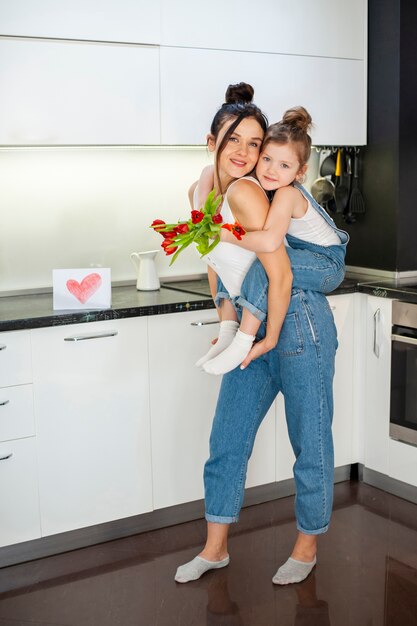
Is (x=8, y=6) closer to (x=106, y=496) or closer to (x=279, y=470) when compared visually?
(x=106, y=496)

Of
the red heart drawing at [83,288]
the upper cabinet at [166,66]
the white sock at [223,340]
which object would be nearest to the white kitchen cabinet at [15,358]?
the red heart drawing at [83,288]

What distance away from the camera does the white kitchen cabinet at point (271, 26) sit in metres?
3.14

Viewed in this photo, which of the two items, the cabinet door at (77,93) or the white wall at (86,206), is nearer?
the cabinet door at (77,93)

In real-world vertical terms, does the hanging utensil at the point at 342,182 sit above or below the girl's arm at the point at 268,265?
above

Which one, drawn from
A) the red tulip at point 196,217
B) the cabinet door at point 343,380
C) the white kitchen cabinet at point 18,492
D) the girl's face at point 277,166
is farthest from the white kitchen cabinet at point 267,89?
the white kitchen cabinet at point 18,492

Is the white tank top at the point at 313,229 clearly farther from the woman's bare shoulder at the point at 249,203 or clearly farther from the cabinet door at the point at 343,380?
the cabinet door at the point at 343,380

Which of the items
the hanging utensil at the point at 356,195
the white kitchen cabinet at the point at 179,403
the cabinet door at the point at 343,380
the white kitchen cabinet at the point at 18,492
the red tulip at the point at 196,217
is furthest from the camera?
the hanging utensil at the point at 356,195

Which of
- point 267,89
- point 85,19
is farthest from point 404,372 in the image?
point 85,19

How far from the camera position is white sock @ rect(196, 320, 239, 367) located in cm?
258

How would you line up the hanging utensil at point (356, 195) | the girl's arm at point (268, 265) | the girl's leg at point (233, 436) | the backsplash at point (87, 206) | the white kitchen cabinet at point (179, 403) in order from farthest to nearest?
the hanging utensil at point (356, 195) < the backsplash at point (87, 206) < the white kitchen cabinet at point (179, 403) < the girl's leg at point (233, 436) < the girl's arm at point (268, 265)

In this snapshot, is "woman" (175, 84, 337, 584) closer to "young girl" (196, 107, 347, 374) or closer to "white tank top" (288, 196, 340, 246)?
"young girl" (196, 107, 347, 374)

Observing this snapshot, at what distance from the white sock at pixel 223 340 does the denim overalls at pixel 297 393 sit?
69 mm

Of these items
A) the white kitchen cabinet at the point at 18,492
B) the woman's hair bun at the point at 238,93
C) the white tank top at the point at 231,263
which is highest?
the woman's hair bun at the point at 238,93

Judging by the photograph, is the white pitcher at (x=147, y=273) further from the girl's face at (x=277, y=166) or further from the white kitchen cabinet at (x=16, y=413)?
the girl's face at (x=277, y=166)
